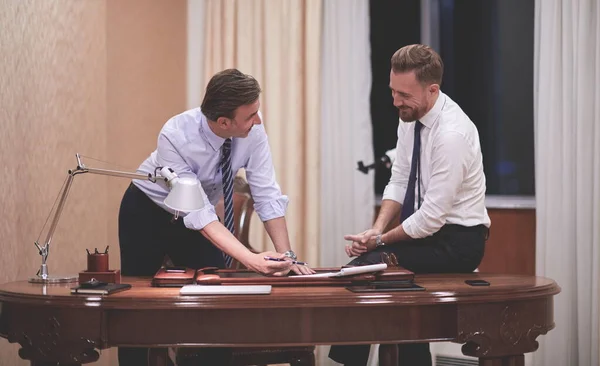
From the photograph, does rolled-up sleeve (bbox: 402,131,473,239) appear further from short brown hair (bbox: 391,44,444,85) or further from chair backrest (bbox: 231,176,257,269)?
chair backrest (bbox: 231,176,257,269)

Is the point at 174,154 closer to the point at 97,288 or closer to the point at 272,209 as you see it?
the point at 272,209

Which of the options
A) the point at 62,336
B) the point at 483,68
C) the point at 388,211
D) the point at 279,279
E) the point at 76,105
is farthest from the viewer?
the point at 483,68

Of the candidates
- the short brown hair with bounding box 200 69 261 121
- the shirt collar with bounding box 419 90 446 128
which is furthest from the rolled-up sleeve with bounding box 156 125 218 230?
the shirt collar with bounding box 419 90 446 128

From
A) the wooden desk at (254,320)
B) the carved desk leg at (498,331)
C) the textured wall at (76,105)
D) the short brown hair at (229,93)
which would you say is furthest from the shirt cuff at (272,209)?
the textured wall at (76,105)

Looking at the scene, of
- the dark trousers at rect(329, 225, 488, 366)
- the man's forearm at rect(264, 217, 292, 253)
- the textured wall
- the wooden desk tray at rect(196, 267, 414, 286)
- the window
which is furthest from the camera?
the window

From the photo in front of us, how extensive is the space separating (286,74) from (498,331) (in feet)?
9.31

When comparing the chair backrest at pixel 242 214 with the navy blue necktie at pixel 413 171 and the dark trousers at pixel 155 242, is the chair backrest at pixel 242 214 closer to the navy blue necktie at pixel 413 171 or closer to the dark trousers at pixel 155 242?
the dark trousers at pixel 155 242

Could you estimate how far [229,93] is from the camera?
2.72 meters

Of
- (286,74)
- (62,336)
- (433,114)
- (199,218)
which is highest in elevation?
(286,74)

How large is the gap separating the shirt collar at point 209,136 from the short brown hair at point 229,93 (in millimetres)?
128

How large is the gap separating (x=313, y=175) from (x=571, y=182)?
1526mm

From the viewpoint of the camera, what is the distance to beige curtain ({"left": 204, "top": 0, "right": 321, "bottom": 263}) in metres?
4.81

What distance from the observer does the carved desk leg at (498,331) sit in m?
2.41

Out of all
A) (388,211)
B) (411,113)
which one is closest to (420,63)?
(411,113)
